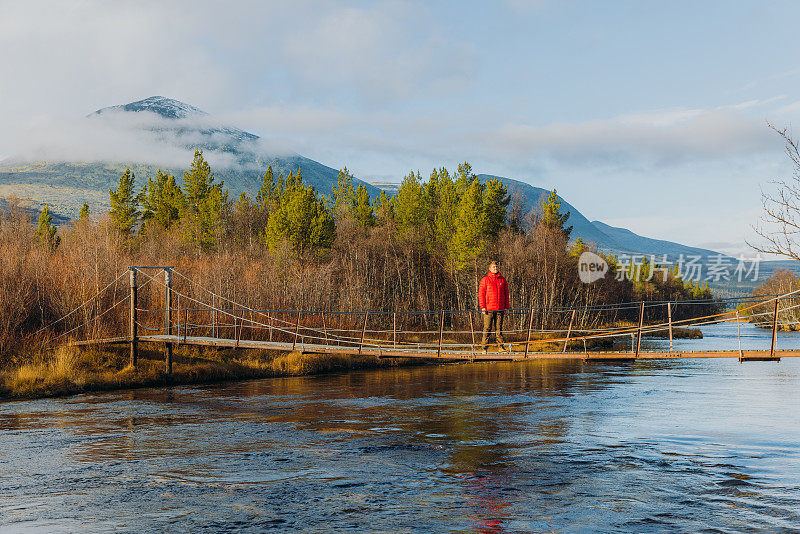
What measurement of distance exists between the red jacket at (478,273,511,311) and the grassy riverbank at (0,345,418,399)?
13454 millimetres

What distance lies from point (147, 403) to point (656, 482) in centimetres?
1440

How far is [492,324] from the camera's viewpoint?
17656 millimetres

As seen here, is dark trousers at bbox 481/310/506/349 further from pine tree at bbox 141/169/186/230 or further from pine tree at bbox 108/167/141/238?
pine tree at bbox 108/167/141/238

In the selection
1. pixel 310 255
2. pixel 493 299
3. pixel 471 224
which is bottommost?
pixel 493 299

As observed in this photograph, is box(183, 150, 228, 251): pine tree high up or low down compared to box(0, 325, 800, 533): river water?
up

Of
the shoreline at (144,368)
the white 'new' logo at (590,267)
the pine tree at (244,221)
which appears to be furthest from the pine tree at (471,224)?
the pine tree at (244,221)

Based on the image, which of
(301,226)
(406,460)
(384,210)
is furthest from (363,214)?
(406,460)

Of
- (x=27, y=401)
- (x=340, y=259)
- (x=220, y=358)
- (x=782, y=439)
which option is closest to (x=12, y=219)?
(x=340, y=259)

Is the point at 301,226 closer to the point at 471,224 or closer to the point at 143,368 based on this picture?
the point at 471,224

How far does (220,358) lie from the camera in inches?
1117

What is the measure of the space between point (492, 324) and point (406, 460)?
5593mm

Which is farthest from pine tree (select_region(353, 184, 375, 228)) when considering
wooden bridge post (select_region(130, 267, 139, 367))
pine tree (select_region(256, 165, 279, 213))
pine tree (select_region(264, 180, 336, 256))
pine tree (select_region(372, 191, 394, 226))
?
wooden bridge post (select_region(130, 267, 139, 367))

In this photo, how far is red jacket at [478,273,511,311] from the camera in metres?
16.9

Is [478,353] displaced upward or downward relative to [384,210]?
downward
